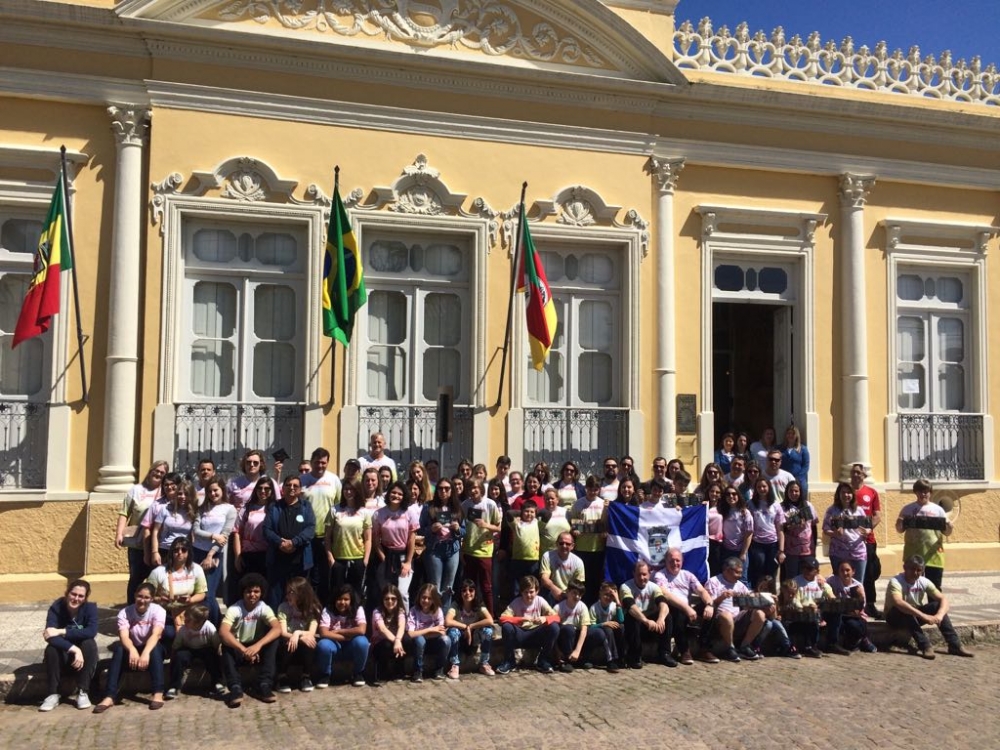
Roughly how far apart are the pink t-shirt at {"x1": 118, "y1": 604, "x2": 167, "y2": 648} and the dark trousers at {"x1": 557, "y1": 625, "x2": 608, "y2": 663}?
128 inches

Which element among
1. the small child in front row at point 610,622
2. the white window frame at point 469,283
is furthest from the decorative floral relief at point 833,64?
the small child in front row at point 610,622

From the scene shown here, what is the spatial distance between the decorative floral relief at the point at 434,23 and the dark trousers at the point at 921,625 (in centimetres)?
697

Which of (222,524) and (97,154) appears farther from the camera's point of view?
(97,154)

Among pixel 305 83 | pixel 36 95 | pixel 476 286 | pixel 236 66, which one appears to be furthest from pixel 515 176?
pixel 36 95

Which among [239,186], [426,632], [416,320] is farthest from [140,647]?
[239,186]

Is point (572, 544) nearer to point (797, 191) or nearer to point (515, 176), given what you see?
point (515, 176)

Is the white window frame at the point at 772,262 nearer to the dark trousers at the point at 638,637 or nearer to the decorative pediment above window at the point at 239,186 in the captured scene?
the dark trousers at the point at 638,637

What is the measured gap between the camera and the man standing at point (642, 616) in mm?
8664

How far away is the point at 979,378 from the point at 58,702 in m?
11.5

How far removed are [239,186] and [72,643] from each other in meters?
5.33

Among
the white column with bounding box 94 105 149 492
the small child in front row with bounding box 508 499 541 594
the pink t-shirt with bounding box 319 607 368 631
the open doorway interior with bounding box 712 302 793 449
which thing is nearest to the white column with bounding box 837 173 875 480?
the open doorway interior with bounding box 712 302 793 449

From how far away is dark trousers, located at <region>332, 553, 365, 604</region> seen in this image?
8703mm

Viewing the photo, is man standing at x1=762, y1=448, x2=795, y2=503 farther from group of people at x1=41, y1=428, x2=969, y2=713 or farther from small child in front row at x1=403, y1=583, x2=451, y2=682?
small child in front row at x1=403, y1=583, x2=451, y2=682

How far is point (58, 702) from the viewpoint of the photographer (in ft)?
24.0
